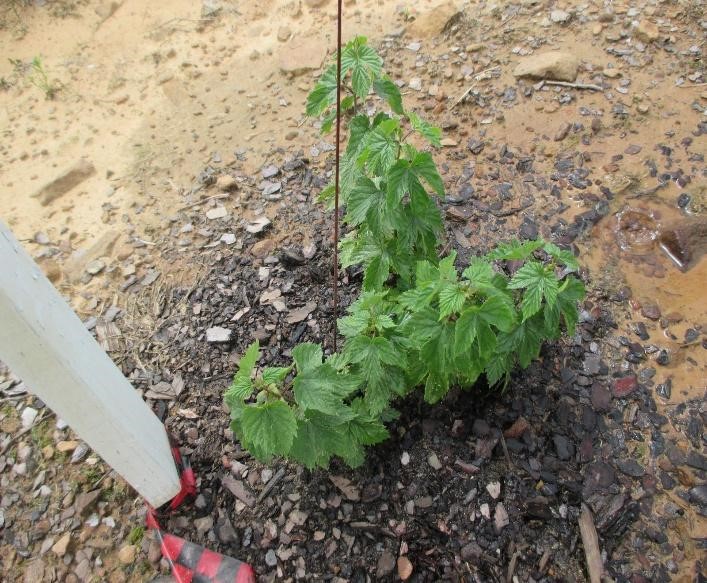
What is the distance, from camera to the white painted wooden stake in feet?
4.64

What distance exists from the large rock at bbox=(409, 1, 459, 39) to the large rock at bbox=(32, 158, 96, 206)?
2.57 meters

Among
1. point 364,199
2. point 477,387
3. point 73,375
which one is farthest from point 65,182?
point 477,387

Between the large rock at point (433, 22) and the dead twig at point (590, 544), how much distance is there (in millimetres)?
3385

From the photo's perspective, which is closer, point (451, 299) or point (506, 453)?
point (451, 299)

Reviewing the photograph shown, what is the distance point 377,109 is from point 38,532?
308cm

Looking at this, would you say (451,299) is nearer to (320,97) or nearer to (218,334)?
(320,97)

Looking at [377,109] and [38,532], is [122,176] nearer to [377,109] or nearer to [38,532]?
[377,109]

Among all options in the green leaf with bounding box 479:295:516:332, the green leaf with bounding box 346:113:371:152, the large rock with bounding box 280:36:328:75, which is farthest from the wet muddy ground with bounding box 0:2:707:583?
the green leaf with bounding box 346:113:371:152

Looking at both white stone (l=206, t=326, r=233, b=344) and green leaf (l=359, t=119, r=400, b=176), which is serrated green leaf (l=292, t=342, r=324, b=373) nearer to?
green leaf (l=359, t=119, r=400, b=176)

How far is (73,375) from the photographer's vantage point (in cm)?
161

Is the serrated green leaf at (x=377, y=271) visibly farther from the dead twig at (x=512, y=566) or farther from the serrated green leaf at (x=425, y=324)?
the dead twig at (x=512, y=566)

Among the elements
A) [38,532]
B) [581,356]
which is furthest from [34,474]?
[581,356]

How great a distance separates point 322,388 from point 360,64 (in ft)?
3.56

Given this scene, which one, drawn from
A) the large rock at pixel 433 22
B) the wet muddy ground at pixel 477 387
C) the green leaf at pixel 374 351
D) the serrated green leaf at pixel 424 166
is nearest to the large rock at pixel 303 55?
the wet muddy ground at pixel 477 387
